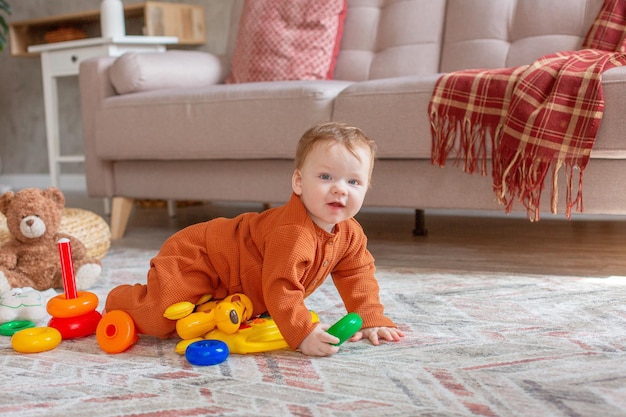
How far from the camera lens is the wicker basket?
1.75 metres

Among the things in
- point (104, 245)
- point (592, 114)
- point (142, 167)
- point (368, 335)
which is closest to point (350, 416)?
point (368, 335)

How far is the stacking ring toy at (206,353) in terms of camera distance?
3.33 ft

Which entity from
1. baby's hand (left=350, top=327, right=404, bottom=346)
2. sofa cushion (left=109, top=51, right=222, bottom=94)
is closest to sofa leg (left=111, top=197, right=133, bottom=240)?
sofa cushion (left=109, top=51, right=222, bottom=94)

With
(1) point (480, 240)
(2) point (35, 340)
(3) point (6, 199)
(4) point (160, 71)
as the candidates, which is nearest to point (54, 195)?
(3) point (6, 199)

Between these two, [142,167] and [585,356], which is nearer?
[585,356]

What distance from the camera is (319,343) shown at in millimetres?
1038

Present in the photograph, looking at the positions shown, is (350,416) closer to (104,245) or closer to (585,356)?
(585,356)

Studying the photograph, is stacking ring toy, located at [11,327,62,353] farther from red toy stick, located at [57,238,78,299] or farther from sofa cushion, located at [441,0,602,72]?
sofa cushion, located at [441,0,602,72]

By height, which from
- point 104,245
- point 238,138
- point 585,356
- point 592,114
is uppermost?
point 592,114

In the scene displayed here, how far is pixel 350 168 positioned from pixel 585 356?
45 cm

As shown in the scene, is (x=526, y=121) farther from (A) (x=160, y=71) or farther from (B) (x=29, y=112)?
(B) (x=29, y=112)

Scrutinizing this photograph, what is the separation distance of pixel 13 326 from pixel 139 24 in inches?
106

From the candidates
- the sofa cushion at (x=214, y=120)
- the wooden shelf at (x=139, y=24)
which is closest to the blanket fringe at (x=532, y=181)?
the sofa cushion at (x=214, y=120)

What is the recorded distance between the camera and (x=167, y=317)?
111cm
